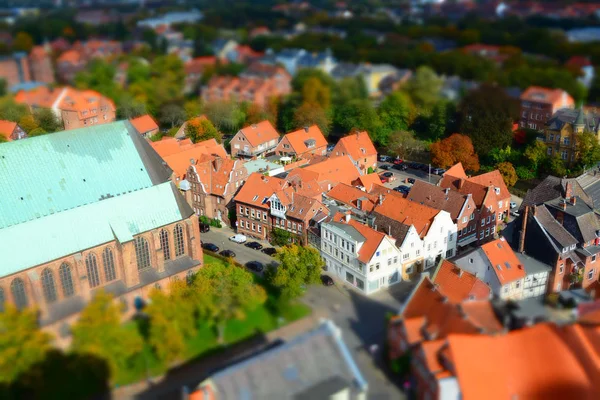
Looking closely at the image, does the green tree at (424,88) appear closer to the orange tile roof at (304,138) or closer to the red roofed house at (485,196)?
the orange tile roof at (304,138)

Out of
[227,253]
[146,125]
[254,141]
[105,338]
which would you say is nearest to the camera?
[105,338]

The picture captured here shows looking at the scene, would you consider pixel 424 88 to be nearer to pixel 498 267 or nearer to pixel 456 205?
pixel 456 205

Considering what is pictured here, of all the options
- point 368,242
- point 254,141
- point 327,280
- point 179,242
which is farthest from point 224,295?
point 254,141

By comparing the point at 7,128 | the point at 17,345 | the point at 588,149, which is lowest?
the point at 7,128

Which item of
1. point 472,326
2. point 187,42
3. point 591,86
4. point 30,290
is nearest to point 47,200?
point 30,290

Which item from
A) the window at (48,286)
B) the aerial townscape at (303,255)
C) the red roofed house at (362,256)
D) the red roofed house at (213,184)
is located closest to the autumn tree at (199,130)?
the aerial townscape at (303,255)

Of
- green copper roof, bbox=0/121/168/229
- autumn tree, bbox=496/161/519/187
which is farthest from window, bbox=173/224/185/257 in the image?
autumn tree, bbox=496/161/519/187
